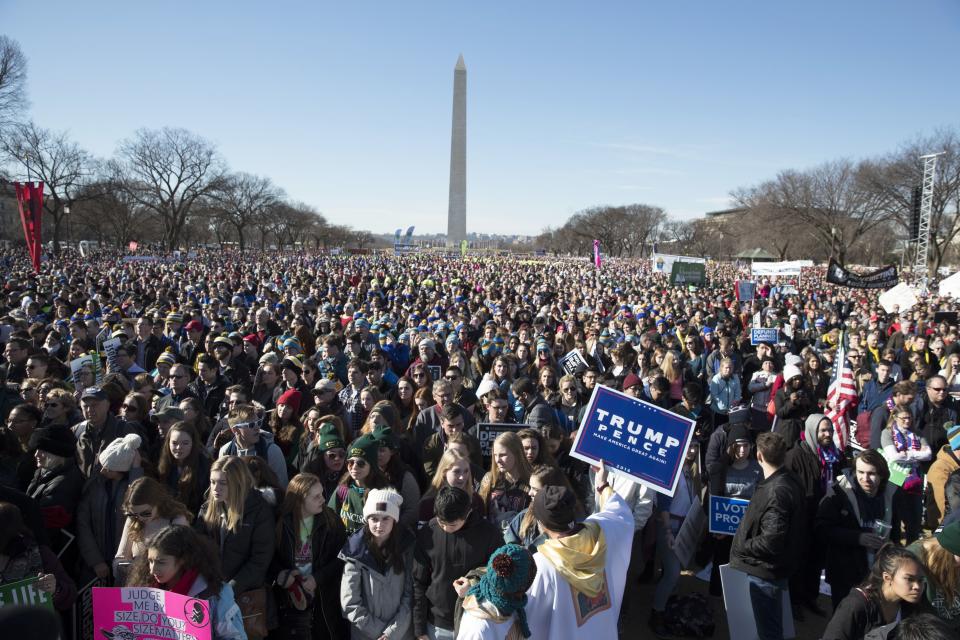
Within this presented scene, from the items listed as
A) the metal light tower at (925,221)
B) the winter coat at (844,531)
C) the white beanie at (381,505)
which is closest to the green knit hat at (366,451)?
the white beanie at (381,505)

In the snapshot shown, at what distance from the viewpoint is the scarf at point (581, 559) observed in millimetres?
2551

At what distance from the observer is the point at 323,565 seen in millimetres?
3496

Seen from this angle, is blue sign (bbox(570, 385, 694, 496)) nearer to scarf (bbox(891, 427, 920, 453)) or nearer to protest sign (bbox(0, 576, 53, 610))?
scarf (bbox(891, 427, 920, 453))

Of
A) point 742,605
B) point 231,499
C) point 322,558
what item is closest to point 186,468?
point 231,499

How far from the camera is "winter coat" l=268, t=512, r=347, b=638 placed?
3.45m

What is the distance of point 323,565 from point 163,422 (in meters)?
2.36

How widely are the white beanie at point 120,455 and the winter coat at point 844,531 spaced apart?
4.49 meters

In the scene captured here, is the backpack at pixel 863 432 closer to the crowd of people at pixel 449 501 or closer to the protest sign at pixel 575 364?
the crowd of people at pixel 449 501

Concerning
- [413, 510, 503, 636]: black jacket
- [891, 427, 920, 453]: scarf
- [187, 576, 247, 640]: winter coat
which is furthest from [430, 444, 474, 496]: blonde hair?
[891, 427, 920, 453]: scarf

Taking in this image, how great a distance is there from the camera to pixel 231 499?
335 centimetres

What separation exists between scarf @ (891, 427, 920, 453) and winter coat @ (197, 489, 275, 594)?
477 cm

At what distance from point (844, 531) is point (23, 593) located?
4517 mm

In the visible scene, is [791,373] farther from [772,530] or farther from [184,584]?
[184,584]

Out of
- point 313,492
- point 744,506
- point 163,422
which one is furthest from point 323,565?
point 744,506
